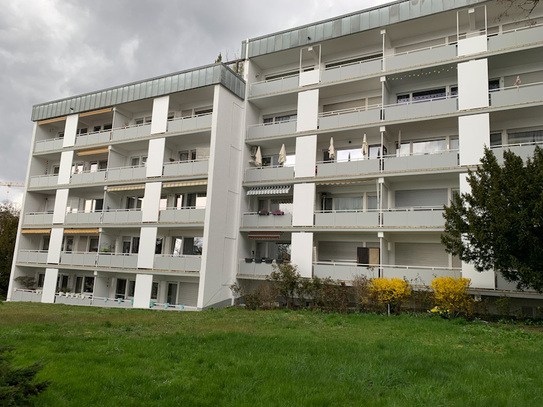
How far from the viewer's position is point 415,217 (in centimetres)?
2041

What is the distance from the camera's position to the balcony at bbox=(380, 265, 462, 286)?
63.2 feet

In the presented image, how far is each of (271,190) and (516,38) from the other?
14275 mm

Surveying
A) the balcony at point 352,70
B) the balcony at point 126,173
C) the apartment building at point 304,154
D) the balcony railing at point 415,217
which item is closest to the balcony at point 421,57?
the apartment building at point 304,154

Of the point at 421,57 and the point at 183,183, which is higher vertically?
the point at 421,57

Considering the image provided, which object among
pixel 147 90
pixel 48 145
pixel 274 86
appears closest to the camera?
pixel 274 86

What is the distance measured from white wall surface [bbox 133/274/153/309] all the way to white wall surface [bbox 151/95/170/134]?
30.1 ft

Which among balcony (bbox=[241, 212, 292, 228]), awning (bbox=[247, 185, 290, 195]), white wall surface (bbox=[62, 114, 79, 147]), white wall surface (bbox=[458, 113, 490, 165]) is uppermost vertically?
white wall surface (bbox=[62, 114, 79, 147])

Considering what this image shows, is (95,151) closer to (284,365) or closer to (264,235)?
(264,235)

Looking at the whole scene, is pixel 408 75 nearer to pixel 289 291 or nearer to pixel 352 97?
pixel 352 97

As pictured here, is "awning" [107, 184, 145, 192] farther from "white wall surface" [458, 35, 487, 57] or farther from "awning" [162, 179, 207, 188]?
"white wall surface" [458, 35, 487, 57]

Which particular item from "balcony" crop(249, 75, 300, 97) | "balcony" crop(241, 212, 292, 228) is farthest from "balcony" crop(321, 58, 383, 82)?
"balcony" crop(241, 212, 292, 228)

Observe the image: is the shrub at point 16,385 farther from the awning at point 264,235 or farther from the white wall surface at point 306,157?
the white wall surface at point 306,157

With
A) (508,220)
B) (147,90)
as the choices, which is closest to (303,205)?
(508,220)

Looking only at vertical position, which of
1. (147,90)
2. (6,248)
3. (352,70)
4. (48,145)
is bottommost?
(6,248)
